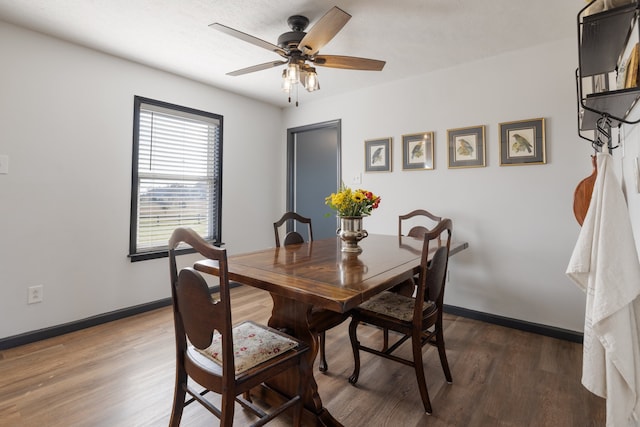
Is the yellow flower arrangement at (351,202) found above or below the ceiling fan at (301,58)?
below

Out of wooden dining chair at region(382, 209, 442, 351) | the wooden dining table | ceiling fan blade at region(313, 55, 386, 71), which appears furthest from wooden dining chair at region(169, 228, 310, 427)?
ceiling fan blade at region(313, 55, 386, 71)

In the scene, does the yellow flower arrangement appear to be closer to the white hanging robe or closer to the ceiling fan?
the ceiling fan

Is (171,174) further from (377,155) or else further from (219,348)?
(219,348)

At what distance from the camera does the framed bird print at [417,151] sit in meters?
3.12

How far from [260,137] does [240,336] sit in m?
3.22

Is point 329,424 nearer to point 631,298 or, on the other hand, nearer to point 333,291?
point 333,291

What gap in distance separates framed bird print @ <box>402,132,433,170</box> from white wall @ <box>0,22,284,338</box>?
2.45 m

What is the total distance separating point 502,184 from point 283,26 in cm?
227

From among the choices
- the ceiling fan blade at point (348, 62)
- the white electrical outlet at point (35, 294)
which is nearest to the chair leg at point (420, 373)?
the ceiling fan blade at point (348, 62)

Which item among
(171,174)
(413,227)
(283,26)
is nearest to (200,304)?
(283,26)

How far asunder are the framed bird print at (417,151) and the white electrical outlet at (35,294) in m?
3.43

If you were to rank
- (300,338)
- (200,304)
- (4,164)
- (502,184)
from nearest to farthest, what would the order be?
(200,304) → (300,338) → (4,164) → (502,184)

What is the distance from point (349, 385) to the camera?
1851 millimetres

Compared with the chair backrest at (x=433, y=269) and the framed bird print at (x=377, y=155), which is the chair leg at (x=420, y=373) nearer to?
the chair backrest at (x=433, y=269)
